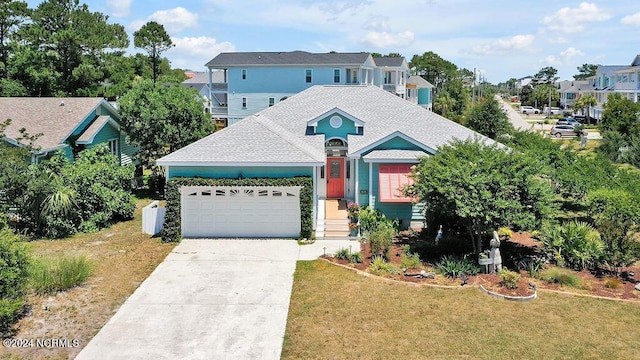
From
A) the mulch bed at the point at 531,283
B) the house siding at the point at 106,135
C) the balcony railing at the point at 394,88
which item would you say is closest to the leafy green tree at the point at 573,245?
the mulch bed at the point at 531,283

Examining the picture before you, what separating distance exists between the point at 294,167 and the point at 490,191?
8.12 meters

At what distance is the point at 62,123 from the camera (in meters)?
28.2

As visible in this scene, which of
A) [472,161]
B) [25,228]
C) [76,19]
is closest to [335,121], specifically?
[472,161]

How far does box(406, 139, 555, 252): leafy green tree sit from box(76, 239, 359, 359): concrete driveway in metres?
4.61

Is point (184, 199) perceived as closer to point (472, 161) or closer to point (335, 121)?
point (335, 121)

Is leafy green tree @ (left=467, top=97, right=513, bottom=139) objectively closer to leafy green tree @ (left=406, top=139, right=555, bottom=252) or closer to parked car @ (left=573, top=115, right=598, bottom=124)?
leafy green tree @ (left=406, top=139, right=555, bottom=252)

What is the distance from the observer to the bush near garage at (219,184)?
2091 cm

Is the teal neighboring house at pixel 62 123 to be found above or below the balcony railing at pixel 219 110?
below

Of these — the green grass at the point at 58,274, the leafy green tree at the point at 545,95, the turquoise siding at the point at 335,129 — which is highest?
the leafy green tree at the point at 545,95

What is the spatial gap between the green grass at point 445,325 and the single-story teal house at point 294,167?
577cm

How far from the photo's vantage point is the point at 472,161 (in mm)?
17641

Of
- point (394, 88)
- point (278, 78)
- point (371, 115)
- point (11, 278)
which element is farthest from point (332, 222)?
point (394, 88)

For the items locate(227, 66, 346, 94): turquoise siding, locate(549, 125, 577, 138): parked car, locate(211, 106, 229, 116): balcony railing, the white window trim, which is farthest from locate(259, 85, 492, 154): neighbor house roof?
locate(549, 125, 577, 138): parked car

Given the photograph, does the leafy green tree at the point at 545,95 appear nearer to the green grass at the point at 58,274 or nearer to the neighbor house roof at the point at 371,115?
the neighbor house roof at the point at 371,115
